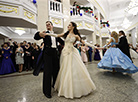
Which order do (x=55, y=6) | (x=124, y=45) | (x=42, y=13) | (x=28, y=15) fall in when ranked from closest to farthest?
1. (x=124, y=45)
2. (x=28, y=15)
3. (x=42, y=13)
4. (x=55, y=6)

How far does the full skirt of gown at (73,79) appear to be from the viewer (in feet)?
5.19

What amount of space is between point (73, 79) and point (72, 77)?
45 mm

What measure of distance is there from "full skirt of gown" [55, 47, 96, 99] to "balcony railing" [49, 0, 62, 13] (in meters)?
5.96

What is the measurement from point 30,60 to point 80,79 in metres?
4.22

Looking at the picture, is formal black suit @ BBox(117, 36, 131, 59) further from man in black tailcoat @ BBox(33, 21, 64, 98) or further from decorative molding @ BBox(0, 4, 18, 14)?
decorative molding @ BBox(0, 4, 18, 14)

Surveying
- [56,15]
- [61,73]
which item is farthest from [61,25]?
[61,73]

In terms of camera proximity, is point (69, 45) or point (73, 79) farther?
point (69, 45)

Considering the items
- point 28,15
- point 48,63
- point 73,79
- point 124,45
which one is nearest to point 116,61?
point 124,45

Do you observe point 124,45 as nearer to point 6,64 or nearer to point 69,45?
point 69,45

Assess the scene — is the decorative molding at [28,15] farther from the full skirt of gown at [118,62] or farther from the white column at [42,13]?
the full skirt of gown at [118,62]

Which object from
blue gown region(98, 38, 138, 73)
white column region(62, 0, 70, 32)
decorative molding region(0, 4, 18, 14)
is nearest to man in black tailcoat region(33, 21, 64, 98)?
blue gown region(98, 38, 138, 73)

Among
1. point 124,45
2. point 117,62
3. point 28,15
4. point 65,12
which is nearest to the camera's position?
point 117,62

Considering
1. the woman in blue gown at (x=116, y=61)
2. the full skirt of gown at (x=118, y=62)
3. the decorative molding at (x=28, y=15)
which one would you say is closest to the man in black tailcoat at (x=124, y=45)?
the woman in blue gown at (x=116, y=61)

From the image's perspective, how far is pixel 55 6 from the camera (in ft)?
21.5
